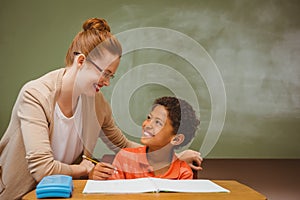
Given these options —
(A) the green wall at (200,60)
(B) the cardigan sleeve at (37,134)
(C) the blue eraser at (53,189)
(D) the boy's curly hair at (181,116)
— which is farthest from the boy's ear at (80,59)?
(A) the green wall at (200,60)

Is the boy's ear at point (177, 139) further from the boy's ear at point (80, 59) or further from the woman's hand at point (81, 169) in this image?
the boy's ear at point (80, 59)

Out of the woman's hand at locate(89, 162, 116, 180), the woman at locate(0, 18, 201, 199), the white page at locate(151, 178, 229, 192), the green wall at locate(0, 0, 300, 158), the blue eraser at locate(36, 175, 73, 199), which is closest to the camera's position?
the blue eraser at locate(36, 175, 73, 199)

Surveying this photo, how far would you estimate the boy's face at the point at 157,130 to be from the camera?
1515 millimetres

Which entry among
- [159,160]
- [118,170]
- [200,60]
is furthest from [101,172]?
[200,60]

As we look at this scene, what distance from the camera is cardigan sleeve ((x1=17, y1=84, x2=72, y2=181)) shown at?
4.66 ft

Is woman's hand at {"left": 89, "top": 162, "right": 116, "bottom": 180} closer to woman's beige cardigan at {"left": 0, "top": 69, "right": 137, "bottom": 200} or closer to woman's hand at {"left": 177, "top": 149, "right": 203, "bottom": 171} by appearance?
woman's beige cardigan at {"left": 0, "top": 69, "right": 137, "bottom": 200}

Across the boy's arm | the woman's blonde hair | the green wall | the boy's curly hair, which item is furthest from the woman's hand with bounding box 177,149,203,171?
the green wall

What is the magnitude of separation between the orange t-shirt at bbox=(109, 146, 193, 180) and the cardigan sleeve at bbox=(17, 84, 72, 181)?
189 millimetres

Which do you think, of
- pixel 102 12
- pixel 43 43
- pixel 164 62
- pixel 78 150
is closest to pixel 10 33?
pixel 43 43

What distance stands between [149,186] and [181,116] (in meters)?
0.49

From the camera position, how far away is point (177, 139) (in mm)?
1594

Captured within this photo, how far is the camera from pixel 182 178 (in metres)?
1.44

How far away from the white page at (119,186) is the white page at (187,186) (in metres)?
0.03

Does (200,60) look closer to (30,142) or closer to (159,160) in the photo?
(159,160)
